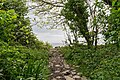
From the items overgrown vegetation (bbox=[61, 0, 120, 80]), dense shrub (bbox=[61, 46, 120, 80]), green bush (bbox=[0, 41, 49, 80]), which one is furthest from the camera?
dense shrub (bbox=[61, 46, 120, 80])

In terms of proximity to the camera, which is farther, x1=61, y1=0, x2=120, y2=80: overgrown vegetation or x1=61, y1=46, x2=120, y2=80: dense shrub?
x1=61, y1=46, x2=120, y2=80: dense shrub

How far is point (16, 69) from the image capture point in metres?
5.23

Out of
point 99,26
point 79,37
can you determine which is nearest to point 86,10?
point 79,37

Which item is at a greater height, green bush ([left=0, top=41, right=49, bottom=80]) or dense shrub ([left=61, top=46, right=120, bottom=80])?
green bush ([left=0, top=41, right=49, bottom=80])

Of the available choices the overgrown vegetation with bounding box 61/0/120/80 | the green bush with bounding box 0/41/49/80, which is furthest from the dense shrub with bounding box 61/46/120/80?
the green bush with bounding box 0/41/49/80

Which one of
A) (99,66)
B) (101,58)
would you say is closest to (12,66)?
(99,66)

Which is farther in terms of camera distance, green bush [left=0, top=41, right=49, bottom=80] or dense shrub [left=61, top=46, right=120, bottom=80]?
Answer: dense shrub [left=61, top=46, right=120, bottom=80]

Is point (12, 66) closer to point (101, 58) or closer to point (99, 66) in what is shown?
point (99, 66)

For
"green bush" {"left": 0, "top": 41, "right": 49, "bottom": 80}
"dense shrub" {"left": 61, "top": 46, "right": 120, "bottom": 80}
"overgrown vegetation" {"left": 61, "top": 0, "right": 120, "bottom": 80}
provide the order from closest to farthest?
"green bush" {"left": 0, "top": 41, "right": 49, "bottom": 80} < "overgrown vegetation" {"left": 61, "top": 0, "right": 120, "bottom": 80} < "dense shrub" {"left": 61, "top": 46, "right": 120, "bottom": 80}

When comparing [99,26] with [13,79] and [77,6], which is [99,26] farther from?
[13,79]

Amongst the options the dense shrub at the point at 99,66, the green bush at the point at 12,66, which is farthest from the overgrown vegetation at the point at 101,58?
the green bush at the point at 12,66

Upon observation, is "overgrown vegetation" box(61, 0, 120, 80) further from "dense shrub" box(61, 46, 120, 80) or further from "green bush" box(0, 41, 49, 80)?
"green bush" box(0, 41, 49, 80)

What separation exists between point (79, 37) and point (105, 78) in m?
7.38

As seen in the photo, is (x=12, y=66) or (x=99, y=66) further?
(x=99, y=66)
